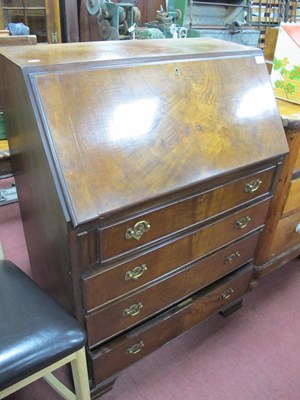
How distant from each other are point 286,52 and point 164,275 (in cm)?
110

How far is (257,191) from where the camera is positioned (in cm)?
125

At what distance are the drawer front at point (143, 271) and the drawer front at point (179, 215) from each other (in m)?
0.06

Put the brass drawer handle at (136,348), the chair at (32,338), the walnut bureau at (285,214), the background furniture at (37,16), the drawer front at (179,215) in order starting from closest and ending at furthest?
the chair at (32,338)
the drawer front at (179,215)
the brass drawer handle at (136,348)
the walnut bureau at (285,214)
the background furniture at (37,16)

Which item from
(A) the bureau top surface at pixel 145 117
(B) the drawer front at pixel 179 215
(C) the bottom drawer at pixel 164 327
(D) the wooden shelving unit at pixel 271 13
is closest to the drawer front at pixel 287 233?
(C) the bottom drawer at pixel 164 327

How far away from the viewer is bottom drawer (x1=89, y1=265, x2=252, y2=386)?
1.11m

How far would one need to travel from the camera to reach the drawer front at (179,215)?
89 centimetres

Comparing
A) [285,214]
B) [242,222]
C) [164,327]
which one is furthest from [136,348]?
[285,214]

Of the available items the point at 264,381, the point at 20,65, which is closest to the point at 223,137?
the point at 20,65

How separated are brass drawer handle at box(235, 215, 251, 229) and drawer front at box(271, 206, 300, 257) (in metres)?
0.32

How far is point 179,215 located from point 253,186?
35cm

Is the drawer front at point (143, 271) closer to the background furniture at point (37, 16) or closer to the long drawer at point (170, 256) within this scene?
the long drawer at point (170, 256)

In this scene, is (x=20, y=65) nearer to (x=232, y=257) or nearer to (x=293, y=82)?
(x=232, y=257)

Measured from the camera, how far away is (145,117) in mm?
929

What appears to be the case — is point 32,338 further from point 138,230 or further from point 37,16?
point 37,16
